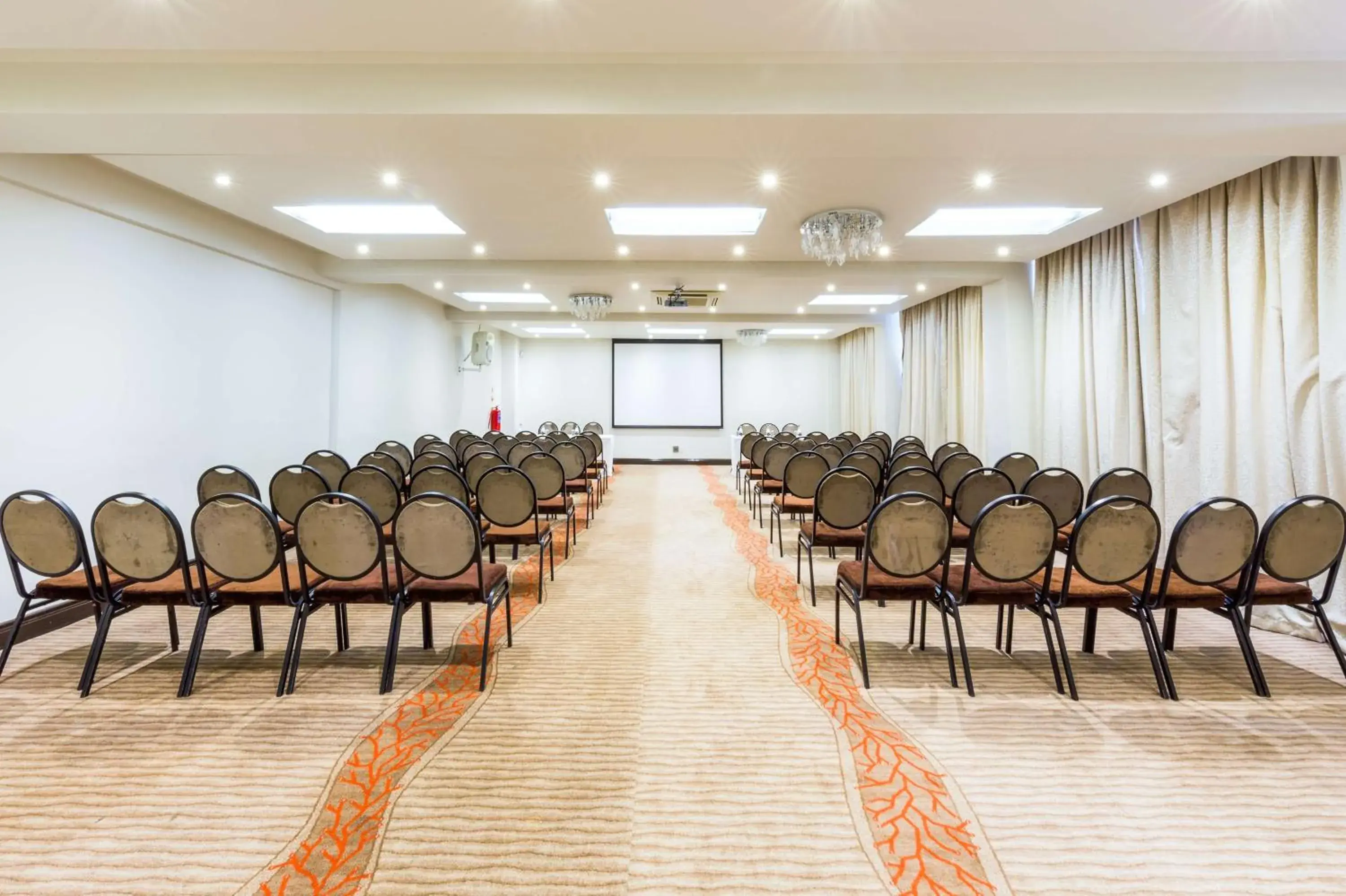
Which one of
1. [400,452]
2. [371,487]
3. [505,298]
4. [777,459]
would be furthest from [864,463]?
[505,298]

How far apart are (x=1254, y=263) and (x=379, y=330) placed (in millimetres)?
9149

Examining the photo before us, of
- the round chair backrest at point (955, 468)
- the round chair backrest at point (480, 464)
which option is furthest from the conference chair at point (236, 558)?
the round chair backrest at point (955, 468)

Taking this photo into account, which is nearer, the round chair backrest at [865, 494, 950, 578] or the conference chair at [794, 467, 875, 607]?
the round chair backrest at [865, 494, 950, 578]

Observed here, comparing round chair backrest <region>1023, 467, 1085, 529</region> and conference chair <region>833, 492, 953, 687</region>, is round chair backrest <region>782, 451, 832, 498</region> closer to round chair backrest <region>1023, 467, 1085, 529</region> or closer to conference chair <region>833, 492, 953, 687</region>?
round chair backrest <region>1023, 467, 1085, 529</region>

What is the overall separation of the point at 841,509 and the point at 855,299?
20.5 feet

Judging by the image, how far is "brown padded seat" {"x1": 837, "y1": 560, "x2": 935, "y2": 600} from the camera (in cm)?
282

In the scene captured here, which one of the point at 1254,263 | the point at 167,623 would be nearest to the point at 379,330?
the point at 167,623

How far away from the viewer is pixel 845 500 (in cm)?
397

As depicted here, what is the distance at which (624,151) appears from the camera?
3.30 meters

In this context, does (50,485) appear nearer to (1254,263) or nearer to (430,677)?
(430,677)

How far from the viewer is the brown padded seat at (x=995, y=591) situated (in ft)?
8.98

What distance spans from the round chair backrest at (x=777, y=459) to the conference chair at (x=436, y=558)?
164 inches

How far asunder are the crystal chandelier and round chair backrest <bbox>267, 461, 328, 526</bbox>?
447 cm

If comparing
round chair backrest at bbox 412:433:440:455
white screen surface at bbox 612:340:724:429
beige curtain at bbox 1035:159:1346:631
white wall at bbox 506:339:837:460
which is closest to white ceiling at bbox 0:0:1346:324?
beige curtain at bbox 1035:159:1346:631
